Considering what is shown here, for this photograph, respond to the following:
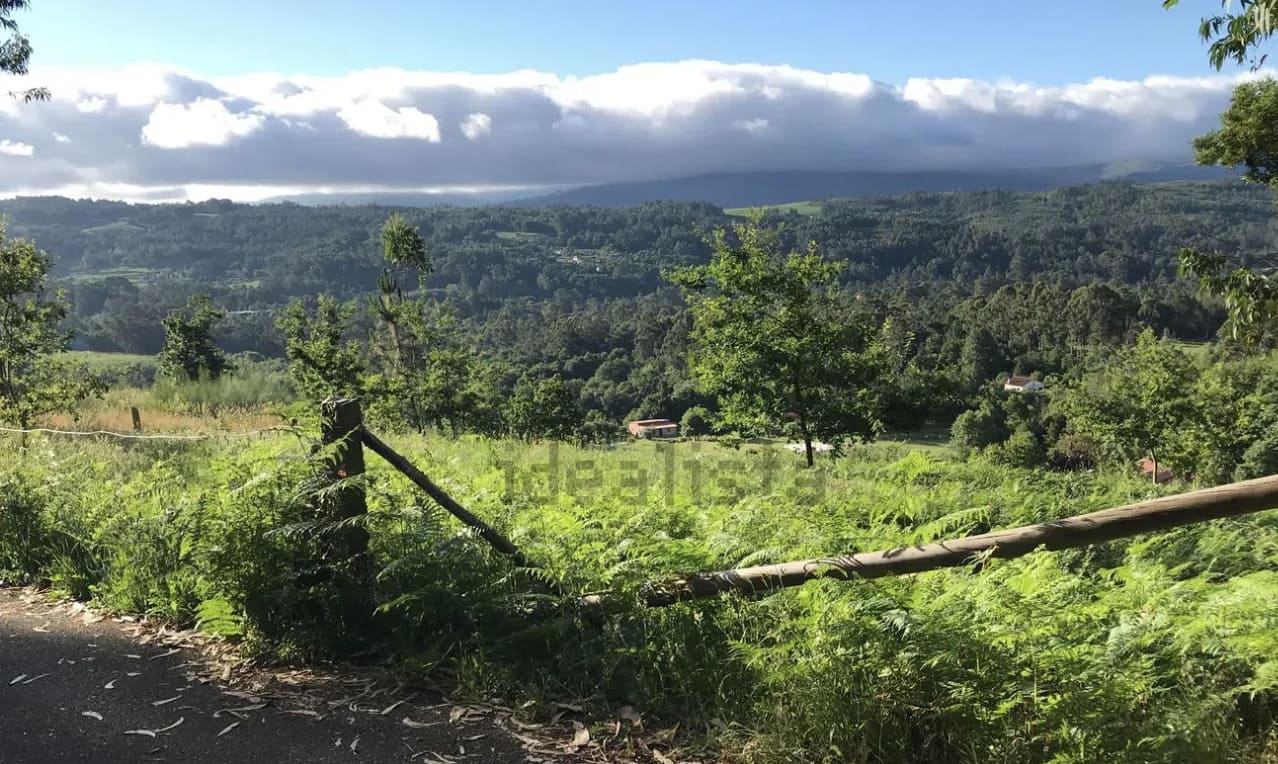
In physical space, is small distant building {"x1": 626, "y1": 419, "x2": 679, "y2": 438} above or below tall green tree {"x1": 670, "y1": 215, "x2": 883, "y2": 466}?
below

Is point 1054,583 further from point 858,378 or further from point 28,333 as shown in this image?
point 28,333

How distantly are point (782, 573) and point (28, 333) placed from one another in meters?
15.2

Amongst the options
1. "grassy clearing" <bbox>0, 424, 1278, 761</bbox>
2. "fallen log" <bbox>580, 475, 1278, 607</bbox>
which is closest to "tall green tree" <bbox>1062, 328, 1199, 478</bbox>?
"grassy clearing" <bbox>0, 424, 1278, 761</bbox>

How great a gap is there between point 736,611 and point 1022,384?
90896mm

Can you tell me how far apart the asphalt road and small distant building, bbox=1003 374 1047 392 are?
7982 cm

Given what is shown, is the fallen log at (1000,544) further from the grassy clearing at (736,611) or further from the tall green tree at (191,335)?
the tall green tree at (191,335)

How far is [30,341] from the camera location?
1444 centimetres

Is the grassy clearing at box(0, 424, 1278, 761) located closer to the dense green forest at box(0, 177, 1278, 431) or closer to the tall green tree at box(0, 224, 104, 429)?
the tall green tree at box(0, 224, 104, 429)

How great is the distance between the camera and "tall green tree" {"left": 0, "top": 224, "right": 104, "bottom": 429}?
14031mm

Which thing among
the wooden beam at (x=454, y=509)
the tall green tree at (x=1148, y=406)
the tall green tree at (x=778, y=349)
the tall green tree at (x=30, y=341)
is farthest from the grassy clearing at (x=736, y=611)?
the tall green tree at (x=1148, y=406)

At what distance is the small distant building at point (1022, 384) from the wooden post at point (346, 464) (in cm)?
7934

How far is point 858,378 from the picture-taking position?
16344 mm

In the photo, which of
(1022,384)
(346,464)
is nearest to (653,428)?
(1022,384)

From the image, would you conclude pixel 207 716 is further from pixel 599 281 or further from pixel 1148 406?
pixel 599 281
